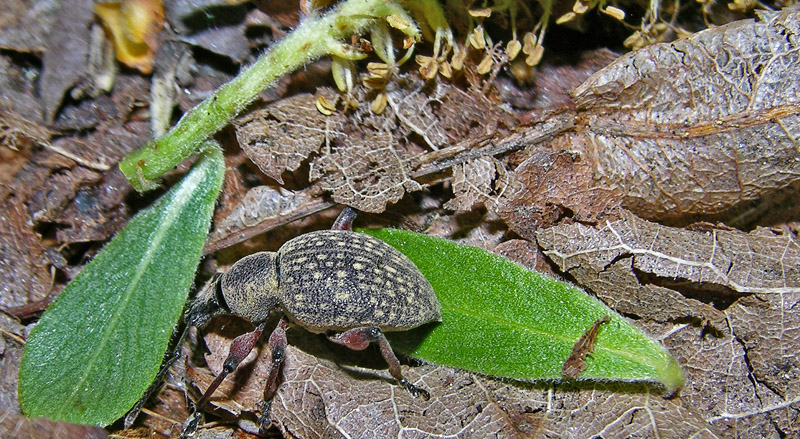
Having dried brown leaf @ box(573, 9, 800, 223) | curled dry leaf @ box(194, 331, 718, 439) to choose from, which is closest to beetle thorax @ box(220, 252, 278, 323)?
curled dry leaf @ box(194, 331, 718, 439)

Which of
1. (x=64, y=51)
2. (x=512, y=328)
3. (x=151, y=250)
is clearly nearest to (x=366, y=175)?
(x=512, y=328)

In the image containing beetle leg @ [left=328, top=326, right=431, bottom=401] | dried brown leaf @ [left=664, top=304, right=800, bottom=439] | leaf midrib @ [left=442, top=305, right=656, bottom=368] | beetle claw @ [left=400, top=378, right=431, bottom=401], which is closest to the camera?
leaf midrib @ [left=442, top=305, right=656, bottom=368]

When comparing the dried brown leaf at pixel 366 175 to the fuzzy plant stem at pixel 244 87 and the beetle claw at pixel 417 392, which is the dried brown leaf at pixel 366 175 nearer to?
the fuzzy plant stem at pixel 244 87

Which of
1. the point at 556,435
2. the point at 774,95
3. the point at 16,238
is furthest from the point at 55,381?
the point at 774,95

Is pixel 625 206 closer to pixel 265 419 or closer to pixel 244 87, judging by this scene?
pixel 244 87

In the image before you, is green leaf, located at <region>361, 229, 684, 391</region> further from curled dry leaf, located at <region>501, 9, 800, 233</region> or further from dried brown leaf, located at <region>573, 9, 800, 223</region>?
dried brown leaf, located at <region>573, 9, 800, 223</region>

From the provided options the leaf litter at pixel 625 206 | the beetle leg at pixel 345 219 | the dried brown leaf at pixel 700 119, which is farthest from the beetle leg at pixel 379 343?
the dried brown leaf at pixel 700 119
